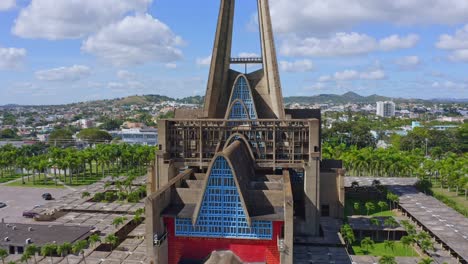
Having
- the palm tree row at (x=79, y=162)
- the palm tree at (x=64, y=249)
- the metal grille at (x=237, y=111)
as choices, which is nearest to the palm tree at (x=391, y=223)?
the metal grille at (x=237, y=111)

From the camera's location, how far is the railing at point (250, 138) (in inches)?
1954

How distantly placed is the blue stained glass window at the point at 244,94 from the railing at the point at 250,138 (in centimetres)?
545

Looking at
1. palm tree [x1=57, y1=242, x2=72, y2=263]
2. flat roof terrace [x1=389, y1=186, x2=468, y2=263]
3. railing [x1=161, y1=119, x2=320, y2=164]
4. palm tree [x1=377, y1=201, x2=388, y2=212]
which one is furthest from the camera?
palm tree [x1=377, y1=201, x2=388, y2=212]

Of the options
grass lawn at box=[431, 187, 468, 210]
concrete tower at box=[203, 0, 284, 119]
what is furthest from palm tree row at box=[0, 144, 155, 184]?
grass lawn at box=[431, 187, 468, 210]

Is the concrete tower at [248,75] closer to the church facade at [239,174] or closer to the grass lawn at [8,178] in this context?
the church facade at [239,174]

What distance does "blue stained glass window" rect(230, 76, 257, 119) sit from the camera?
185ft

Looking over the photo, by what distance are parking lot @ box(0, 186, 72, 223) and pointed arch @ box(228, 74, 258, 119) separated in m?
36.2

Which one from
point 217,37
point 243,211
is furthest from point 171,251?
point 217,37

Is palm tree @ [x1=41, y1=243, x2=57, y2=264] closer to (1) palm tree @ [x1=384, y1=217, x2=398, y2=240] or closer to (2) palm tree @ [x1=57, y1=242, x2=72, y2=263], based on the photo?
(2) palm tree @ [x1=57, y1=242, x2=72, y2=263]

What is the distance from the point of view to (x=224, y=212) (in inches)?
1486

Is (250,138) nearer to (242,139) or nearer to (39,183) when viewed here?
(242,139)

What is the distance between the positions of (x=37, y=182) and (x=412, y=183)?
259ft

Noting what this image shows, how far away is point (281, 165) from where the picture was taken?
4966 cm

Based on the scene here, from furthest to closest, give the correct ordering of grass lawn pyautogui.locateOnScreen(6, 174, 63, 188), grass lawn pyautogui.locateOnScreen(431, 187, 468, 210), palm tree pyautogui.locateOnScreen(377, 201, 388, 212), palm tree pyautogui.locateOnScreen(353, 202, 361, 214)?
grass lawn pyautogui.locateOnScreen(6, 174, 63, 188)
grass lawn pyautogui.locateOnScreen(431, 187, 468, 210)
palm tree pyautogui.locateOnScreen(353, 202, 361, 214)
palm tree pyautogui.locateOnScreen(377, 201, 388, 212)
